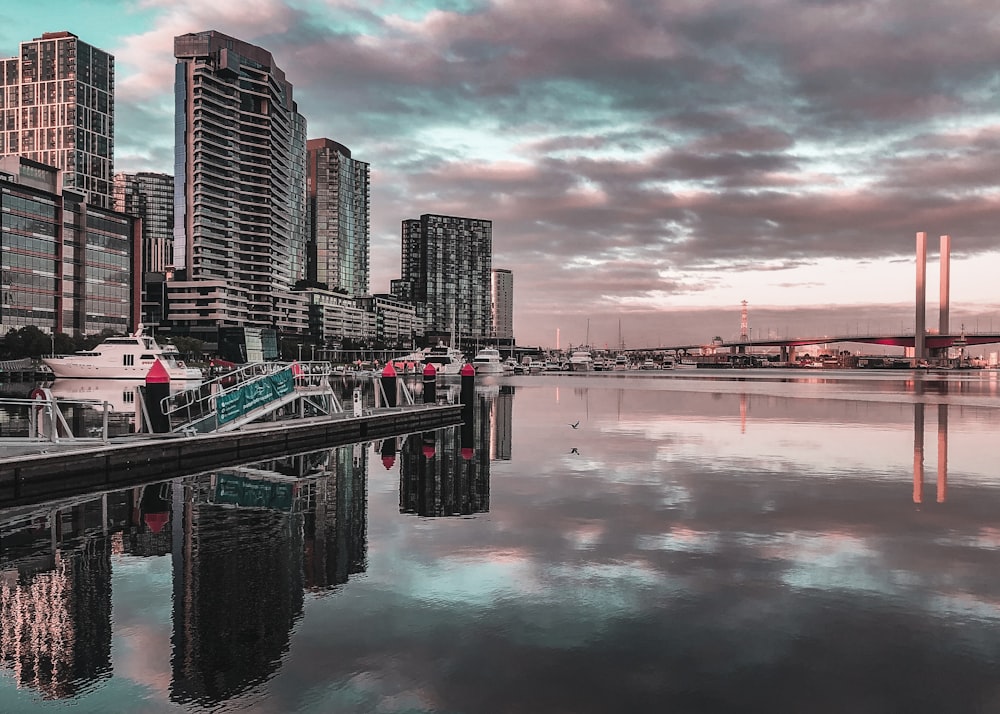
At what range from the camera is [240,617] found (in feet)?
34.4

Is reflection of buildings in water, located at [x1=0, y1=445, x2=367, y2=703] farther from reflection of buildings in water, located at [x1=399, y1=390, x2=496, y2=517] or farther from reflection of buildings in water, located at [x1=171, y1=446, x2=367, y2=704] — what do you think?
reflection of buildings in water, located at [x1=399, y1=390, x2=496, y2=517]

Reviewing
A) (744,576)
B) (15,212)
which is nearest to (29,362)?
(15,212)

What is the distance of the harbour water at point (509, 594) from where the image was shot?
8364 mm

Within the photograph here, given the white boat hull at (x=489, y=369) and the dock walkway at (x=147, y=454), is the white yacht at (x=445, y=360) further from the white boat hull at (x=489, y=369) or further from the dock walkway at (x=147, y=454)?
the dock walkway at (x=147, y=454)

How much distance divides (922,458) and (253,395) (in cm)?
2649

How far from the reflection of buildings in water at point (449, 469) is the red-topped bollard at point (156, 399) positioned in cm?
867

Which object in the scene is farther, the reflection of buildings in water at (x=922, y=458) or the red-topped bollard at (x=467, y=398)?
the red-topped bollard at (x=467, y=398)

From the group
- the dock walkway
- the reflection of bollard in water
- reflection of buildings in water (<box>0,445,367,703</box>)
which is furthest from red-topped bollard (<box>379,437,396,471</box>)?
reflection of buildings in water (<box>0,445,367,703</box>)

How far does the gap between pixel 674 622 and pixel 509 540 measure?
531cm

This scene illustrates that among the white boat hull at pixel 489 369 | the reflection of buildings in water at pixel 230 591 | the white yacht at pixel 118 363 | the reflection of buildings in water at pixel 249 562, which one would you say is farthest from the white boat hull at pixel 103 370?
the white boat hull at pixel 489 369

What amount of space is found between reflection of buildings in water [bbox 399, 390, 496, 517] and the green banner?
19.9 feet

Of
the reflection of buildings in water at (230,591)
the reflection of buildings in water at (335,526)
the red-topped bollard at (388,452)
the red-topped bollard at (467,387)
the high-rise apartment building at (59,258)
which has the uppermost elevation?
the high-rise apartment building at (59,258)

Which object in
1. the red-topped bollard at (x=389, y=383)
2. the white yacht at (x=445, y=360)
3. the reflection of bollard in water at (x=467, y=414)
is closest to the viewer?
the reflection of bollard in water at (x=467, y=414)

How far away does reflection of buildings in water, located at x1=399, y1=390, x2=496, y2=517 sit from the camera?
19.3m
